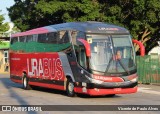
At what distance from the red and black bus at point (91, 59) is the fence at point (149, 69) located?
8273mm

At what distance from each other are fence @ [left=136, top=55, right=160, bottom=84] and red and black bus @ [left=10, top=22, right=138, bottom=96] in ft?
27.1

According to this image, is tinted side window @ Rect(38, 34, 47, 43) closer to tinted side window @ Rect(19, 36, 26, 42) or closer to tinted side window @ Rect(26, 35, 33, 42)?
tinted side window @ Rect(26, 35, 33, 42)

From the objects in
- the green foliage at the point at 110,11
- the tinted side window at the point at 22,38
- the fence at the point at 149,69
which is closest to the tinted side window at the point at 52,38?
the tinted side window at the point at 22,38

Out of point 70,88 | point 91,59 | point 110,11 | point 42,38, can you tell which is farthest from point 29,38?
point 110,11

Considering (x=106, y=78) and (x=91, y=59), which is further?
(x=91, y=59)

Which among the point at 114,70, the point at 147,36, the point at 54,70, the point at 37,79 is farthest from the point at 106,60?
the point at 147,36

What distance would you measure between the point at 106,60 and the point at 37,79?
22.1ft

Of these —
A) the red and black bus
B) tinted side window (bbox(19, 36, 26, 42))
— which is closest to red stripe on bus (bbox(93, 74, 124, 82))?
the red and black bus

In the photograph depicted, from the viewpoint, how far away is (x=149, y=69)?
28812 millimetres

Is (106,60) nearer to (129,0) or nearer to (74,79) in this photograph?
(74,79)

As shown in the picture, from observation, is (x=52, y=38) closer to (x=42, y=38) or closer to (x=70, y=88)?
(x=42, y=38)

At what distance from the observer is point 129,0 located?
3456 centimetres

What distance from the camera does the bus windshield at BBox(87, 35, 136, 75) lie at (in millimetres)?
18641

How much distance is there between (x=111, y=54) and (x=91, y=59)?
0.89 m
